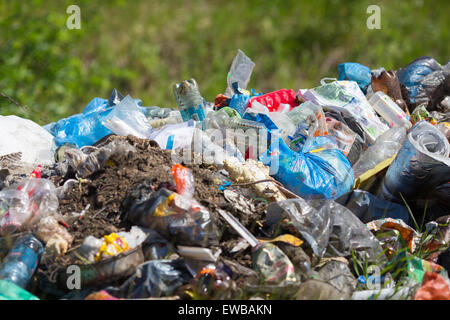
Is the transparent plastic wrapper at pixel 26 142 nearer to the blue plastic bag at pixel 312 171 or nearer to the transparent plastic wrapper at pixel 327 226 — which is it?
the blue plastic bag at pixel 312 171

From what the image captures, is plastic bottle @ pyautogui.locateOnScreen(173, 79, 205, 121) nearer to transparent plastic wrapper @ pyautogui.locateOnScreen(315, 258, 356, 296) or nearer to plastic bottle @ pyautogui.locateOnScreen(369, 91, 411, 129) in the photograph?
plastic bottle @ pyautogui.locateOnScreen(369, 91, 411, 129)

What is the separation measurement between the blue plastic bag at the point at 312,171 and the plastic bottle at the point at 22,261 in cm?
126

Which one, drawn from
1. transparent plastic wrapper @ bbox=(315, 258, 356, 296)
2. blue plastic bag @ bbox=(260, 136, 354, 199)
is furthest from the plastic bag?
blue plastic bag @ bbox=(260, 136, 354, 199)

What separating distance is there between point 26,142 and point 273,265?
177 cm

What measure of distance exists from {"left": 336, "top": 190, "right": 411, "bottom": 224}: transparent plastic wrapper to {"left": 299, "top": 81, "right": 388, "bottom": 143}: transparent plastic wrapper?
0.61 meters

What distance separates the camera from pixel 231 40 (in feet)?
26.5

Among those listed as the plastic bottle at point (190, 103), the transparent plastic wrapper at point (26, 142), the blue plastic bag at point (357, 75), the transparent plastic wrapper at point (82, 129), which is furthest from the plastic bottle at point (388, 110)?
the transparent plastic wrapper at point (26, 142)

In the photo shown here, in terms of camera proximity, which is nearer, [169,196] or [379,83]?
[169,196]

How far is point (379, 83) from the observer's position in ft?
12.6

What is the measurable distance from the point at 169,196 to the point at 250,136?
0.95 metres

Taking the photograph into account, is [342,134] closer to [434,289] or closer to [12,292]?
[434,289]
